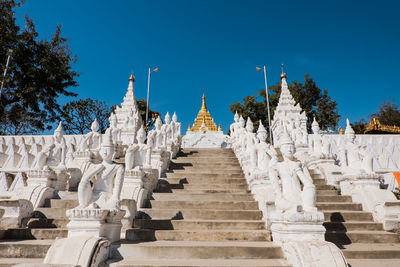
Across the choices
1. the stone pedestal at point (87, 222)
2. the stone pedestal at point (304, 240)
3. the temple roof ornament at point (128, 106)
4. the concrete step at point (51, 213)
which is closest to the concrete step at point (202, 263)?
the stone pedestal at point (304, 240)

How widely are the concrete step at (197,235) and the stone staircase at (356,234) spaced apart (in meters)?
1.45

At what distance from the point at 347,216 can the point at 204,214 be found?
3326 millimetres

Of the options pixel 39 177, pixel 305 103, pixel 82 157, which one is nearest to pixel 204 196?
pixel 39 177

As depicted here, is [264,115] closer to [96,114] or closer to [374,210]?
[96,114]

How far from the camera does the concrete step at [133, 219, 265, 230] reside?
5.18 m

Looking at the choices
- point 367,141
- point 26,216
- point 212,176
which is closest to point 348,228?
→ point 212,176

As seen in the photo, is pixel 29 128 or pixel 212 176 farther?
pixel 29 128

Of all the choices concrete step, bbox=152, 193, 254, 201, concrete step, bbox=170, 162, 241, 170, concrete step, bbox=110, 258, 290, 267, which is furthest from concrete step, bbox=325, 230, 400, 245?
concrete step, bbox=170, 162, 241, 170

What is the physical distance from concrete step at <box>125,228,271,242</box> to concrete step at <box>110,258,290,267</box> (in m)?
0.74

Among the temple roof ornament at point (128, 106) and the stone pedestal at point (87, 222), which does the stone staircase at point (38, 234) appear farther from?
the temple roof ornament at point (128, 106)

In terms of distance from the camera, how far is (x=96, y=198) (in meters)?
4.60

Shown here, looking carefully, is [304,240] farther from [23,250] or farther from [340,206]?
[23,250]

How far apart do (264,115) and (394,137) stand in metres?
19.8

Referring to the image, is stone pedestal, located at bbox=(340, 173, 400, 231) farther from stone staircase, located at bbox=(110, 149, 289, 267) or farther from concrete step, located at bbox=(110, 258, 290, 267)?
concrete step, located at bbox=(110, 258, 290, 267)
